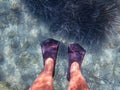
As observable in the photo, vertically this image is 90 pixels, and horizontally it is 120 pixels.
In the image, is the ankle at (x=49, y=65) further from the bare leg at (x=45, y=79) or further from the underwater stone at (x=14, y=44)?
the underwater stone at (x=14, y=44)

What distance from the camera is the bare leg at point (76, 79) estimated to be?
391 centimetres

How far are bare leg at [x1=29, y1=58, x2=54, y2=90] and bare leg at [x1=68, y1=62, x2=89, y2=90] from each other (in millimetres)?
319

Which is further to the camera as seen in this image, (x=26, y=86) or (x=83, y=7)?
(x=26, y=86)

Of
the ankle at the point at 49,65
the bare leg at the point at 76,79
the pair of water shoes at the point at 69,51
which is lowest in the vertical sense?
the bare leg at the point at 76,79

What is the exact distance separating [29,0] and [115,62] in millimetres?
1751

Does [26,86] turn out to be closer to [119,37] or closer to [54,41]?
[54,41]

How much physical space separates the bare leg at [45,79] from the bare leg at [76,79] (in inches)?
12.6

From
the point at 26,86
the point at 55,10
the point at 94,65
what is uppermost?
the point at 55,10

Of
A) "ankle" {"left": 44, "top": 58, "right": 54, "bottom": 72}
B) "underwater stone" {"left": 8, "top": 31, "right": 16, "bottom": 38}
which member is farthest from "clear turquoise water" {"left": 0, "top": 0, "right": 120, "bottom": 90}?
"ankle" {"left": 44, "top": 58, "right": 54, "bottom": 72}

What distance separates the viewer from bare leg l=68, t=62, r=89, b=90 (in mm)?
3910

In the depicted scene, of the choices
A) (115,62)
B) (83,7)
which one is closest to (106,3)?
(83,7)

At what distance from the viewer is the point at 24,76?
4406 mm

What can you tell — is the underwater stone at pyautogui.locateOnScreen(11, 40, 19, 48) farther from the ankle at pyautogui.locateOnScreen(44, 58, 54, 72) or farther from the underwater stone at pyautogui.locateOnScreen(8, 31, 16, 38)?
the ankle at pyautogui.locateOnScreen(44, 58, 54, 72)

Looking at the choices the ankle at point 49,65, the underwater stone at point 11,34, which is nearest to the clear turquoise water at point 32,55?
the underwater stone at point 11,34
